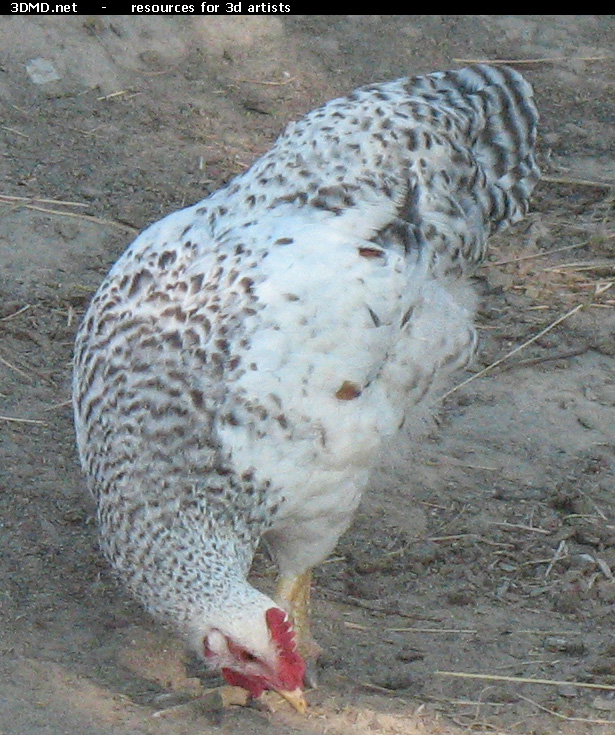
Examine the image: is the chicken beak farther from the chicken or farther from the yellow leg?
the yellow leg

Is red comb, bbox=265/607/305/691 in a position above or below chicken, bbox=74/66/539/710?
below

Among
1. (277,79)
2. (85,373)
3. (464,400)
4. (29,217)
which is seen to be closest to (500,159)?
(464,400)

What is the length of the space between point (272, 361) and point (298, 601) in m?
1.00

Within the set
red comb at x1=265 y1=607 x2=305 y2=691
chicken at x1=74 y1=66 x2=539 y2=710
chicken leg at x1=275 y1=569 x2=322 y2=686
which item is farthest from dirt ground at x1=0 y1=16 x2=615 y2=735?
chicken at x1=74 y1=66 x2=539 y2=710

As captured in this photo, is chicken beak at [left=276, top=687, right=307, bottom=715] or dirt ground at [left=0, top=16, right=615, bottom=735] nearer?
chicken beak at [left=276, top=687, right=307, bottom=715]

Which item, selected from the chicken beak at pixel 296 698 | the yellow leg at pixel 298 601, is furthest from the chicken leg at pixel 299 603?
the chicken beak at pixel 296 698

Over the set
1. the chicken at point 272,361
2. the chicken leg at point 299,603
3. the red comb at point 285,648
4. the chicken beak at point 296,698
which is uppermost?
the chicken at point 272,361

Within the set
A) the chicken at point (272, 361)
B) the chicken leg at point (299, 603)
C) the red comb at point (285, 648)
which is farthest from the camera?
the chicken leg at point (299, 603)

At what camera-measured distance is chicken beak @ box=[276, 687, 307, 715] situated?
332 cm

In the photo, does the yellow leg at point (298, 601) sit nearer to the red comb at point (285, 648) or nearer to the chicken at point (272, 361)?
the chicken at point (272, 361)

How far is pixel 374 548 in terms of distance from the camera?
4.50 m

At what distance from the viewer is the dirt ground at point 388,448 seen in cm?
367

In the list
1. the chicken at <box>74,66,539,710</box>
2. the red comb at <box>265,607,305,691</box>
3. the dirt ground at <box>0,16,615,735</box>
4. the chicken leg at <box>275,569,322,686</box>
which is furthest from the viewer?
the chicken leg at <box>275,569,322,686</box>

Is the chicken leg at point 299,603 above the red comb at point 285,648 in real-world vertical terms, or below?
below
